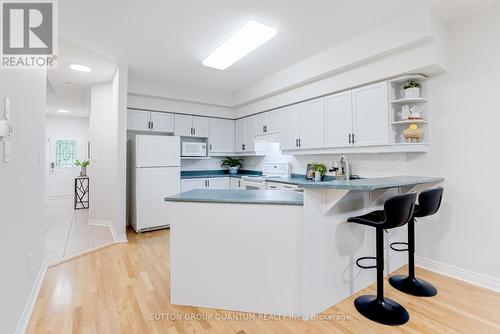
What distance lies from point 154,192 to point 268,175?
2.15 metres

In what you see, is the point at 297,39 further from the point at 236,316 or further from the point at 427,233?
the point at 236,316

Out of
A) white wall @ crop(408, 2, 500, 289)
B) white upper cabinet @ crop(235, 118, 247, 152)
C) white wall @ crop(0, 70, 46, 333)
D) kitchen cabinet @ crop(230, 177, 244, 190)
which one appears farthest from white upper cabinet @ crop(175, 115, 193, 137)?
white wall @ crop(408, 2, 500, 289)

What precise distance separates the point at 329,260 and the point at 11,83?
264 cm

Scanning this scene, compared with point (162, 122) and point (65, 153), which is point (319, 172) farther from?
point (65, 153)

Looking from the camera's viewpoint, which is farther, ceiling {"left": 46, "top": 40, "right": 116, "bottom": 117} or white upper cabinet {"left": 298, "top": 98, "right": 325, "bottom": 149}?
white upper cabinet {"left": 298, "top": 98, "right": 325, "bottom": 149}

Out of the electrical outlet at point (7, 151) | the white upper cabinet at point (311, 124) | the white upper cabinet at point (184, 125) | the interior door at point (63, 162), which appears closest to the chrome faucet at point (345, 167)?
the white upper cabinet at point (311, 124)

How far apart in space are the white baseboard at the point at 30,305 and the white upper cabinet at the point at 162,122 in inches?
110

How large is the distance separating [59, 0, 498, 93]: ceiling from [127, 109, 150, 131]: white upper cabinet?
1.03m

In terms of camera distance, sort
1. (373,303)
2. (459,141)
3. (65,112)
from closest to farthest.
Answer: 1. (373,303)
2. (459,141)
3. (65,112)

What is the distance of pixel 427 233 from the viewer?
2.93 m

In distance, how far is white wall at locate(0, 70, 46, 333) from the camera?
5.07 ft

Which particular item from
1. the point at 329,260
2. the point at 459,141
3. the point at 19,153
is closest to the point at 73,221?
the point at 19,153

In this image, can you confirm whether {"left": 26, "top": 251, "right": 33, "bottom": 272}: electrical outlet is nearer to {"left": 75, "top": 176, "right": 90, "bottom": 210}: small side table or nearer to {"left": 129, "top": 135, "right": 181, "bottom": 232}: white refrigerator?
{"left": 129, "top": 135, "right": 181, "bottom": 232}: white refrigerator

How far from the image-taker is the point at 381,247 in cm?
204
